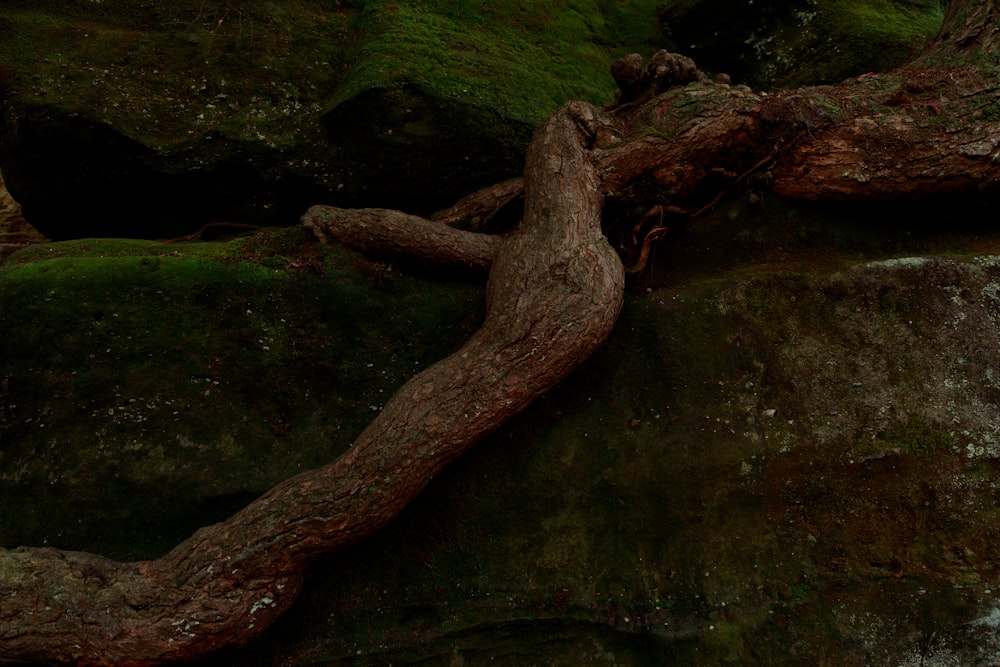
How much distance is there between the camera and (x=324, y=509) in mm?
2812

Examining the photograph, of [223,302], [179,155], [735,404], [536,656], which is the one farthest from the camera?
[179,155]

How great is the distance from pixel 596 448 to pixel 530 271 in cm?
93

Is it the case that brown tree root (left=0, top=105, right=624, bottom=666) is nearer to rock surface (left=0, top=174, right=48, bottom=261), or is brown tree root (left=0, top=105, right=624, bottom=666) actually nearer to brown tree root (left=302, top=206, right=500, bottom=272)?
brown tree root (left=302, top=206, right=500, bottom=272)

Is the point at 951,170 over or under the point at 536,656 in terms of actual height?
over

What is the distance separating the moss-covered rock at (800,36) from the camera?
507cm

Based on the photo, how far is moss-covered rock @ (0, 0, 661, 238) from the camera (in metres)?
4.29

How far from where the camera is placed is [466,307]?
3764 mm

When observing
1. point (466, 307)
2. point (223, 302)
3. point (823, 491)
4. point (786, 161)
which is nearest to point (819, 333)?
point (823, 491)

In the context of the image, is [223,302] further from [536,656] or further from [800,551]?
[800,551]

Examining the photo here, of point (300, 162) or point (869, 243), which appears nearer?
point (869, 243)

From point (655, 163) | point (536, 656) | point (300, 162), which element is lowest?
point (536, 656)

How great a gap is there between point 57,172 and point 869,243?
5058 mm

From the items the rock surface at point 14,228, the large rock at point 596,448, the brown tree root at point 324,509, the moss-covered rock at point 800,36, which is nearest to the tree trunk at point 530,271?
the brown tree root at point 324,509

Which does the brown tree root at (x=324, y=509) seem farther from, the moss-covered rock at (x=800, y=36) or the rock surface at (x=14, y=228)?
the rock surface at (x=14, y=228)
